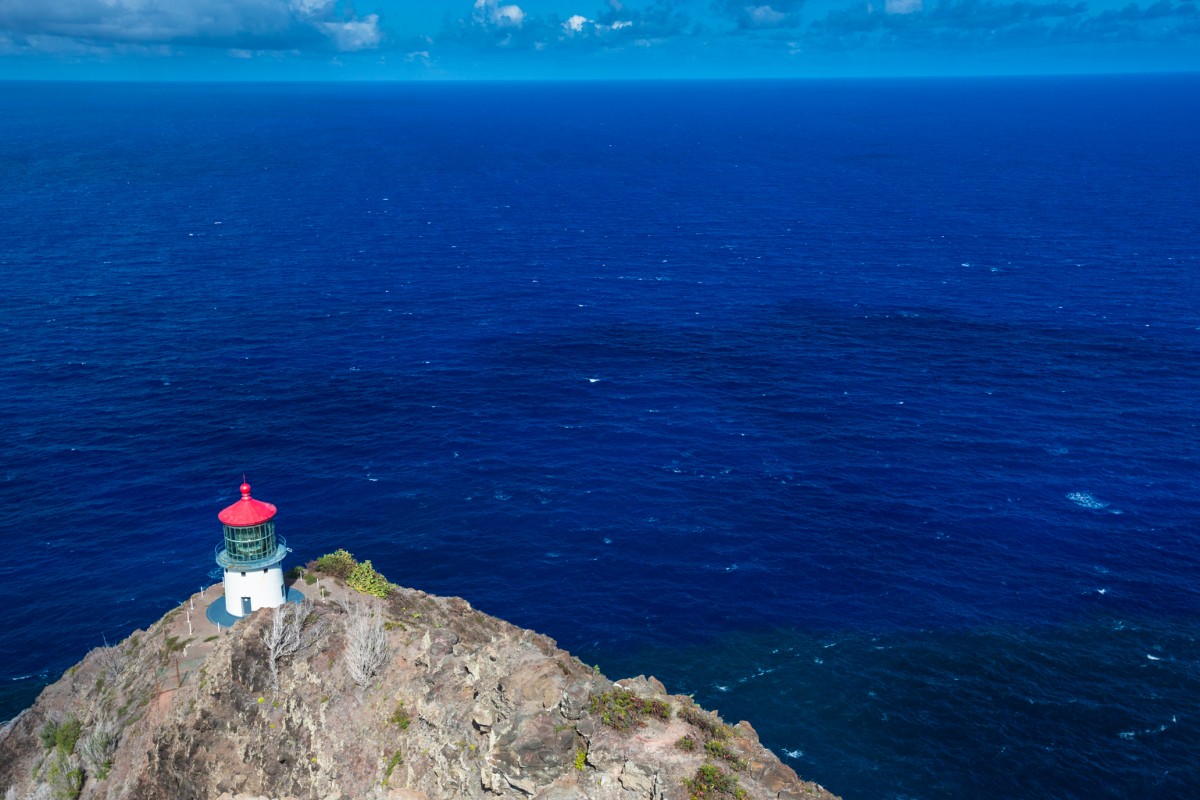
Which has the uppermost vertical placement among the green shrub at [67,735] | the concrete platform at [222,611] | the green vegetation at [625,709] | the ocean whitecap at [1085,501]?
the green vegetation at [625,709]

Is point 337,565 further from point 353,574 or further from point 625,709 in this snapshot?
point 625,709

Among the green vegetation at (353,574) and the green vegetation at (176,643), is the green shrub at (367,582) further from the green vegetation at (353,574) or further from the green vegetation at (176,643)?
the green vegetation at (176,643)

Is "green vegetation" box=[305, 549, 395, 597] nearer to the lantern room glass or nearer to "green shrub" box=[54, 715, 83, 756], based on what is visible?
the lantern room glass

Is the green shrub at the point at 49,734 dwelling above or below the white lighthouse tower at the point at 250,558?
below

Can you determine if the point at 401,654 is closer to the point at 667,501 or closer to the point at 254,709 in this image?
the point at 254,709

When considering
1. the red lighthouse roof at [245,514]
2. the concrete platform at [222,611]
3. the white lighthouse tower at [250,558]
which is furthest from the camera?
the concrete platform at [222,611]

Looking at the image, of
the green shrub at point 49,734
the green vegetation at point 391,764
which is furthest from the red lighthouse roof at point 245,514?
the green vegetation at point 391,764

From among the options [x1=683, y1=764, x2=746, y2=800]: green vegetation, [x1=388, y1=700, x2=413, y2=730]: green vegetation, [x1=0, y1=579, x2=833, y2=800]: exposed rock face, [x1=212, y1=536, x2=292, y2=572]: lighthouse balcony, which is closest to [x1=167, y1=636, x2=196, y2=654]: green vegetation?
[x1=0, y1=579, x2=833, y2=800]: exposed rock face

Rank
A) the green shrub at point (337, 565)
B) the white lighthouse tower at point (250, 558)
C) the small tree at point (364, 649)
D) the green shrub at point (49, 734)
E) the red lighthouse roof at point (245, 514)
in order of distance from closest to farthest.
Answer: the small tree at point (364, 649)
the green shrub at point (49, 734)
the red lighthouse roof at point (245, 514)
the white lighthouse tower at point (250, 558)
the green shrub at point (337, 565)
